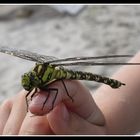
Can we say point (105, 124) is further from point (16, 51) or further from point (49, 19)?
point (49, 19)

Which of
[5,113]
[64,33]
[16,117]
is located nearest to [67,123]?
[16,117]

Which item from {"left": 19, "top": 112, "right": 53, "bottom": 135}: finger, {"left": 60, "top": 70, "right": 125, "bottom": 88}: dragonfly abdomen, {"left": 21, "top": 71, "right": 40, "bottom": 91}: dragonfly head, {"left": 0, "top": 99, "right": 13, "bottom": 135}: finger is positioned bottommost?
{"left": 0, "top": 99, "right": 13, "bottom": 135}: finger

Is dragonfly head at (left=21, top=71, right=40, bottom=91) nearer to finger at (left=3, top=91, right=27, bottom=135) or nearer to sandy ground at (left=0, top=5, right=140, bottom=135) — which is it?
finger at (left=3, top=91, right=27, bottom=135)

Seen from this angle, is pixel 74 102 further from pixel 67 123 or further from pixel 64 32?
pixel 64 32

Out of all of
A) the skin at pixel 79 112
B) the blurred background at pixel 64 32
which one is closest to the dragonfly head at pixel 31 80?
the skin at pixel 79 112

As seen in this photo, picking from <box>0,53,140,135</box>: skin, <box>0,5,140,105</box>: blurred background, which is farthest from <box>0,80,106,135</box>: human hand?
<box>0,5,140,105</box>: blurred background

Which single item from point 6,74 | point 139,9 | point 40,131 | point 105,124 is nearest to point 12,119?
point 40,131

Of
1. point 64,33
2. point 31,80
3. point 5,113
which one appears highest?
point 31,80
